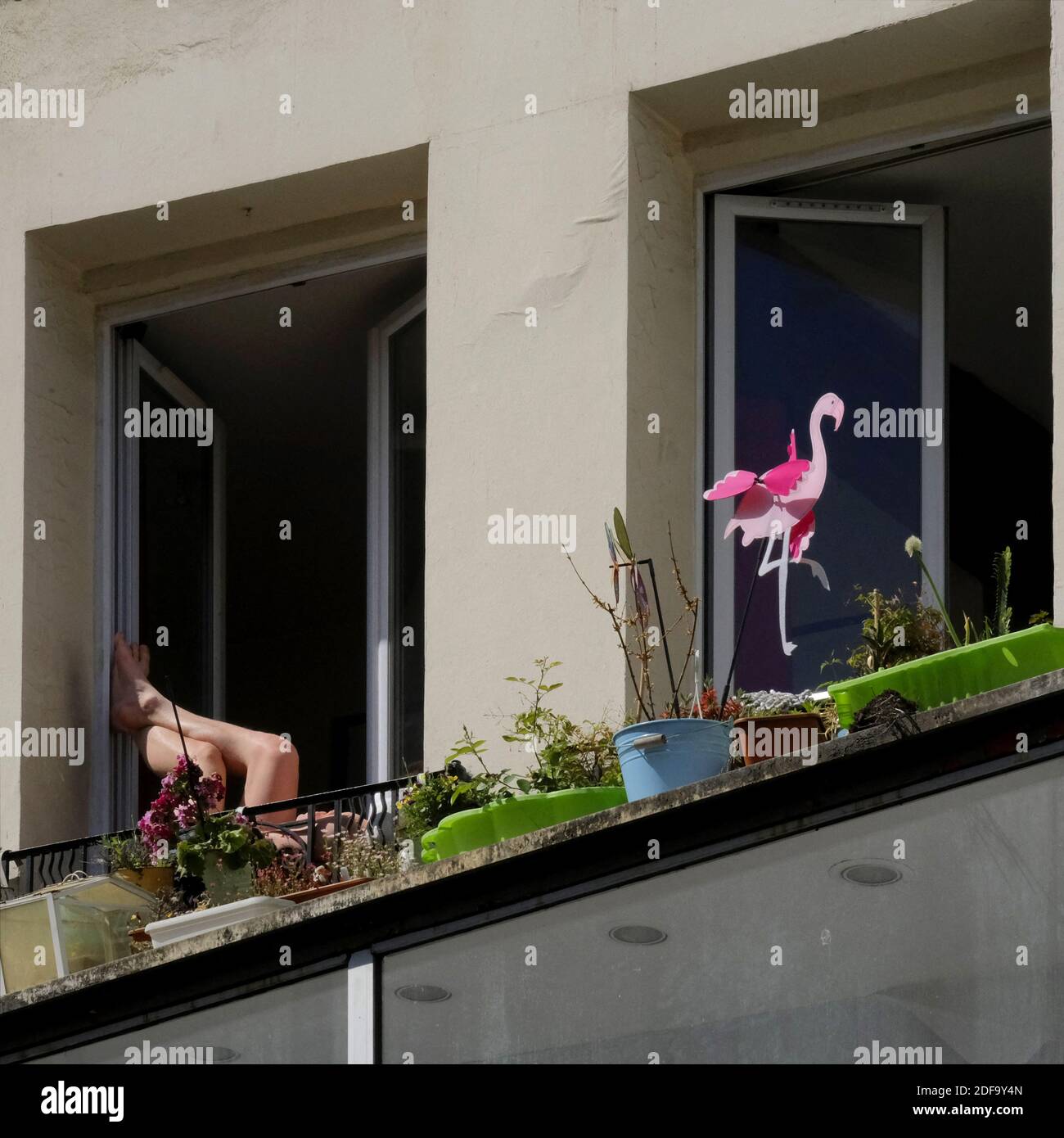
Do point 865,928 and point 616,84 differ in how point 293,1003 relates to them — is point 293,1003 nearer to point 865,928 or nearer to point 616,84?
point 865,928

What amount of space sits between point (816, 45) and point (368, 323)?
2.60 m

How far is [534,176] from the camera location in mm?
8844

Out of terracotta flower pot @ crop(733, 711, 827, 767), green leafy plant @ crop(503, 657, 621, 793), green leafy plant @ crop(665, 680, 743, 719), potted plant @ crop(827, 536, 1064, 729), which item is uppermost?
potted plant @ crop(827, 536, 1064, 729)

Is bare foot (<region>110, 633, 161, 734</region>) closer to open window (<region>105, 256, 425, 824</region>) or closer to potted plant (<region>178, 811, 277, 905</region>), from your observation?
open window (<region>105, 256, 425, 824</region>)

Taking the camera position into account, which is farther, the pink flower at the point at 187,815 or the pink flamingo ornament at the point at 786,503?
the pink flower at the point at 187,815

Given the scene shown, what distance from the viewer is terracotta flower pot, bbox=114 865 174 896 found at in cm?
846

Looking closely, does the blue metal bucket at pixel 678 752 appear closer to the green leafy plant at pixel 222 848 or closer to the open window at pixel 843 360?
the open window at pixel 843 360

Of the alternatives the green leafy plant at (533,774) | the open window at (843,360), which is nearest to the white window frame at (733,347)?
the open window at (843,360)

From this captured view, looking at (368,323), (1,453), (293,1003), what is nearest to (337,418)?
(368,323)

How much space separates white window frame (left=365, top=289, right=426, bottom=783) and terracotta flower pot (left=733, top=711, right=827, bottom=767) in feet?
8.98

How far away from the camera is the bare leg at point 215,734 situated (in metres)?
9.42

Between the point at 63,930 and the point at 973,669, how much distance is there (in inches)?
124

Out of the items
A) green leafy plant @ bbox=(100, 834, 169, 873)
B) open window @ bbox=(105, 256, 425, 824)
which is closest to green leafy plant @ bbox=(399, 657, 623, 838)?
green leafy plant @ bbox=(100, 834, 169, 873)

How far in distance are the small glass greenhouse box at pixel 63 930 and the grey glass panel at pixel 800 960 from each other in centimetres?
155
